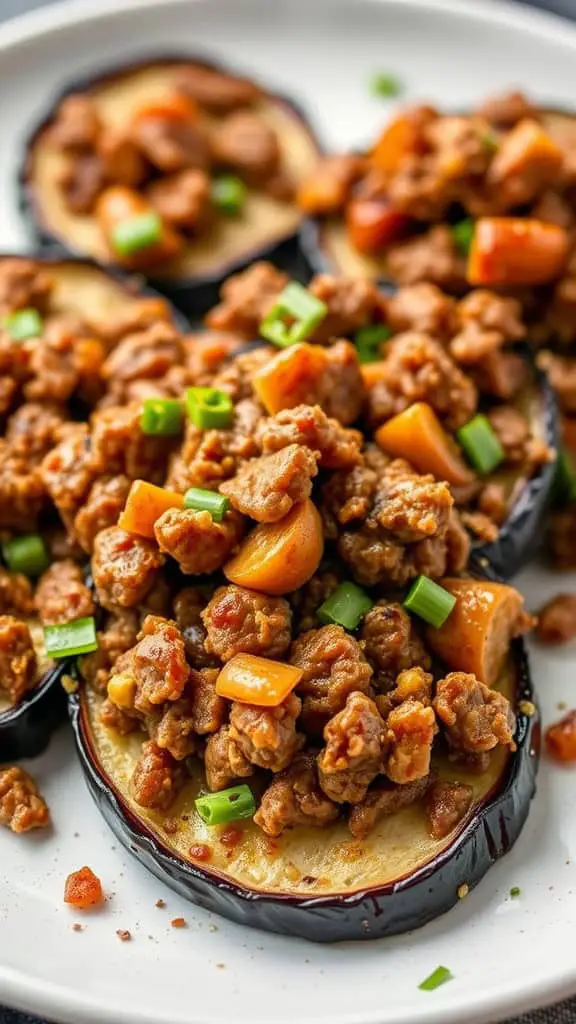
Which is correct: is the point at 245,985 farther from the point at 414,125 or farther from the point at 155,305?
the point at 414,125

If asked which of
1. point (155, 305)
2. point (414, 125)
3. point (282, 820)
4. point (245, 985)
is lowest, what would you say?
point (245, 985)

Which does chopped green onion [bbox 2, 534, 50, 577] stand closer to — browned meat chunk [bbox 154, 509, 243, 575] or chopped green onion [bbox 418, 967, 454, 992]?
browned meat chunk [bbox 154, 509, 243, 575]

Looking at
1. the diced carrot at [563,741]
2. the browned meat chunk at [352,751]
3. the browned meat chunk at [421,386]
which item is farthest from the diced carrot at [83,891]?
the browned meat chunk at [421,386]

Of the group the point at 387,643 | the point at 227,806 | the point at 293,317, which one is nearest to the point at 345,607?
the point at 387,643

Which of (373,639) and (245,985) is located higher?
(373,639)

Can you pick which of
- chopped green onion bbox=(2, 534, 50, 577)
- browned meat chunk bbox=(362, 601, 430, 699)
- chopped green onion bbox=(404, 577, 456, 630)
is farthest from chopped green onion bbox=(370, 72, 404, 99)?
browned meat chunk bbox=(362, 601, 430, 699)

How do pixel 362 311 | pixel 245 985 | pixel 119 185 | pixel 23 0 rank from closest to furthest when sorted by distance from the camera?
pixel 245 985
pixel 362 311
pixel 119 185
pixel 23 0

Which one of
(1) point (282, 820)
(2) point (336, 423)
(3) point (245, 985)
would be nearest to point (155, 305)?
(2) point (336, 423)

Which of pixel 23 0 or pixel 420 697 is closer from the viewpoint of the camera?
pixel 420 697
